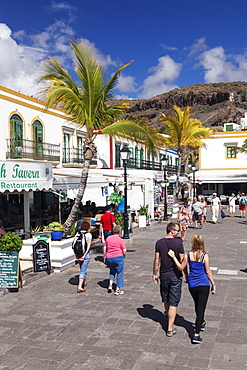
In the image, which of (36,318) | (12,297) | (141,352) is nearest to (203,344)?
(141,352)

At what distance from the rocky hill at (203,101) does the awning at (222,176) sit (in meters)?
79.5

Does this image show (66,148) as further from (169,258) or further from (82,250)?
(169,258)

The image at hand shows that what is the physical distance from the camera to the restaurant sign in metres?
10.1

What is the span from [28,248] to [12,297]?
2.79 metres

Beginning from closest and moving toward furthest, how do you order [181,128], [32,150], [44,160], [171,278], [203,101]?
1. [171,278]
2. [32,150]
3. [44,160]
4. [181,128]
5. [203,101]

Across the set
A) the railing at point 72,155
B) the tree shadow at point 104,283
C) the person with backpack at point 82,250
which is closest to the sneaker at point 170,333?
the person with backpack at point 82,250

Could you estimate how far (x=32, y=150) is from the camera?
733 inches

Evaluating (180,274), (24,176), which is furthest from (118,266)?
(24,176)

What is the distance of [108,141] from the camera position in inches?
1013

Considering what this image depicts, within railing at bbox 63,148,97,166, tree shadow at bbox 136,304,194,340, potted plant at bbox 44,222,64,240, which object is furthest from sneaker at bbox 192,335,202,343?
railing at bbox 63,148,97,166

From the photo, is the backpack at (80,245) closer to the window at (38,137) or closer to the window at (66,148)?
the window at (38,137)

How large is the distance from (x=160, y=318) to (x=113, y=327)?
87 centimetres

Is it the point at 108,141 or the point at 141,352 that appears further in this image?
the point at 108,141

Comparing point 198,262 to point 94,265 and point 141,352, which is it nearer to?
point 141,352
